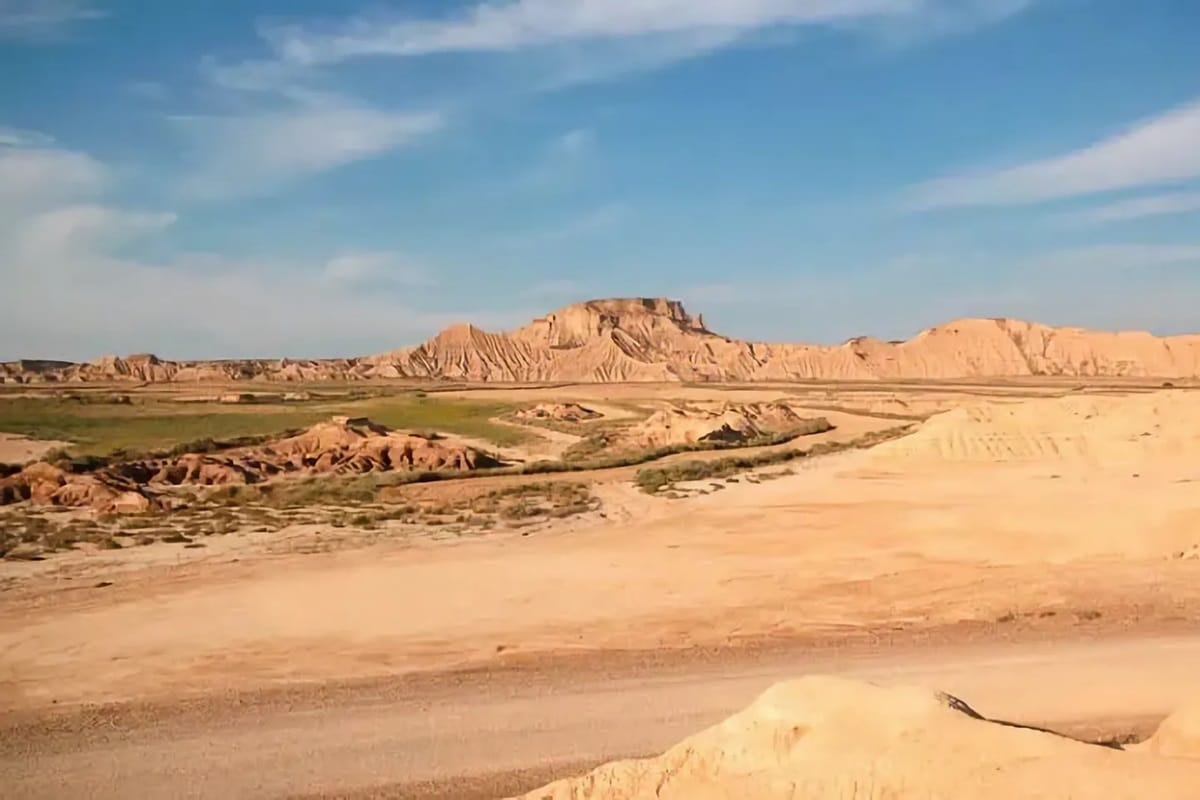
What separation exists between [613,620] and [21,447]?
4300 centimetres

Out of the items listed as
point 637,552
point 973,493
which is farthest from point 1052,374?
point 637,552

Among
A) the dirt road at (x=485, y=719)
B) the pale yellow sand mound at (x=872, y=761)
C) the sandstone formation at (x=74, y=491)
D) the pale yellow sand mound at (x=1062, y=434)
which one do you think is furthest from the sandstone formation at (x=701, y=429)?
the pale yellow sand mound at (x=872, y=761)

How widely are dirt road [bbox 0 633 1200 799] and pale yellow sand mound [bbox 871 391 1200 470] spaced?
26.7 metres

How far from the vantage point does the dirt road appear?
31.2 ft

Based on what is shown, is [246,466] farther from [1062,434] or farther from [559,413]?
[559,413]

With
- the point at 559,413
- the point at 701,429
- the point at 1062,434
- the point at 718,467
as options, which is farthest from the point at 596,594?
the point at 559,413

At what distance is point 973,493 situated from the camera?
3112cm

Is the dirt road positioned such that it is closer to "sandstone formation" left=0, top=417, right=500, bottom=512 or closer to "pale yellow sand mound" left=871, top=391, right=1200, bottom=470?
"sandstone formation" left=0, top=417, right=500, bottom=512

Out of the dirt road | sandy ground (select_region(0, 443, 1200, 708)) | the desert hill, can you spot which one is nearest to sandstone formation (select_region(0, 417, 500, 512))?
sandy ground (select_region(0, 443, 1200, 708))

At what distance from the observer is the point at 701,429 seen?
175 feet

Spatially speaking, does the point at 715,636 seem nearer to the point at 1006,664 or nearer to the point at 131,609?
the point at 1006,664

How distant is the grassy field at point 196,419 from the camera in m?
56.2

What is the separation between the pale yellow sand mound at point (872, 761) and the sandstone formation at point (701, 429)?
42528 millimetres

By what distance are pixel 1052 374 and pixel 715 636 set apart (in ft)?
508
